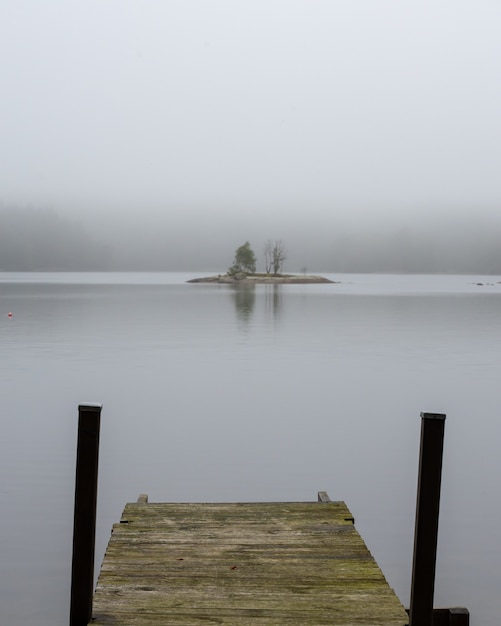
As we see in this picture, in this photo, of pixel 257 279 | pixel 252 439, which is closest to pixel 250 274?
pixel 257 279

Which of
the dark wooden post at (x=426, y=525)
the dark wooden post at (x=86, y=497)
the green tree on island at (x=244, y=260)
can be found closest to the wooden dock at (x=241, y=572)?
the dark wooden post at (x=426, y=525)

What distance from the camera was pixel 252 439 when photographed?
14320 mm

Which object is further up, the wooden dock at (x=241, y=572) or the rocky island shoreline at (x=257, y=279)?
the wooden dock at (x=241, y=572)

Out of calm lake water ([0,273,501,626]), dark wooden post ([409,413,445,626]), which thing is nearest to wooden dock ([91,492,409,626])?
dark wooden post ([409,413,445,626])

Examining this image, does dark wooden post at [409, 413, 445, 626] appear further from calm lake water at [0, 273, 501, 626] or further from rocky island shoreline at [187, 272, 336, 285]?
rocky island shoreline at [187, 272, 336, 285]

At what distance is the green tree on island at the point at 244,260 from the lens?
157175 mm

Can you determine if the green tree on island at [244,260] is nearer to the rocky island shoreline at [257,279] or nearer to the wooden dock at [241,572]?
the rocky island shoreline at [257,279]

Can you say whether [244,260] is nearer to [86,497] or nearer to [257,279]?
[257,279]

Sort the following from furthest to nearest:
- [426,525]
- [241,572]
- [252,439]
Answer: [252,439] → [241,572] → [426,525]

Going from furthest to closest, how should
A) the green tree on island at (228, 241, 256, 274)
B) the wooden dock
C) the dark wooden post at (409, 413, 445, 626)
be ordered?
the green tree on island at (228, 241, 256, 274)
the wooden dock
the dark wooden post at (409, 413, 445, 626)

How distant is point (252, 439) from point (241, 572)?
837 cm

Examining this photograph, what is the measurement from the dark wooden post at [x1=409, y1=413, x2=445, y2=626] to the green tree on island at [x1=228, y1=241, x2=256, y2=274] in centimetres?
15133

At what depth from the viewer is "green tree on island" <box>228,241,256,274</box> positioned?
15718 cm

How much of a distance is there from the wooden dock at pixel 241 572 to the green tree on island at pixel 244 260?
149479 millimetres
